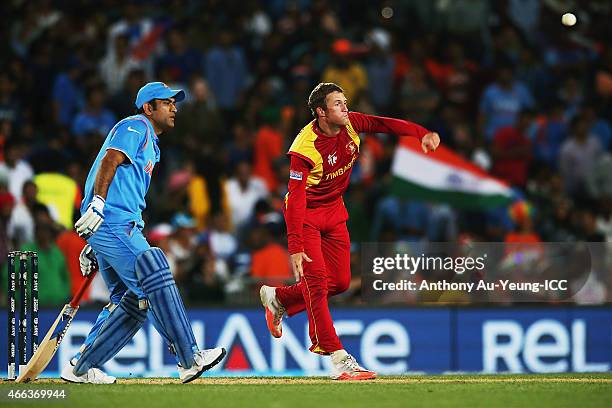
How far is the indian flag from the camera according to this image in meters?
17.2

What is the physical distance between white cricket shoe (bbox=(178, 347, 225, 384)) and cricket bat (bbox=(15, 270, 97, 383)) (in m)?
1.06

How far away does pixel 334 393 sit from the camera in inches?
382

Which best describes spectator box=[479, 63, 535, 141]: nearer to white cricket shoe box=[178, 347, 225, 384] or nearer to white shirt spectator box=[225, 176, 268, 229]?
white shirt spectator box=[225, 176, 268, 229]

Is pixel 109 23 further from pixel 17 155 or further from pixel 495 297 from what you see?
pixel 495 297

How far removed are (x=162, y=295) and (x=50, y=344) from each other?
4.11 feet

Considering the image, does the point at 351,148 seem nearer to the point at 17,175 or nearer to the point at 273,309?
the point at 273,309

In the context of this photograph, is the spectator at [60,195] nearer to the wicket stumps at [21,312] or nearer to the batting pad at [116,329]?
the wicket stumps at [21,312]

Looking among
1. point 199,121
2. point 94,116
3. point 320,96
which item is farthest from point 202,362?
point 199,121

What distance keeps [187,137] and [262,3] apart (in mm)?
3434

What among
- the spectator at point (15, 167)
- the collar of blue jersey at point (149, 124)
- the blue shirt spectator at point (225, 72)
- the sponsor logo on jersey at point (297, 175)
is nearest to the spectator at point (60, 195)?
the spectator at point (15, 167)

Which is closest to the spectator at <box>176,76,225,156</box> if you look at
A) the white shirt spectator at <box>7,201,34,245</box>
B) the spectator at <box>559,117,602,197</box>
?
the white shirt spectator at <box>7,201,34,245</box>

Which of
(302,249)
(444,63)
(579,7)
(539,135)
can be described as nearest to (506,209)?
(539,135)

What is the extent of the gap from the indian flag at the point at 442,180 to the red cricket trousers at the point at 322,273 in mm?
6144

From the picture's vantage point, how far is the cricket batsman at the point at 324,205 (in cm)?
1058
